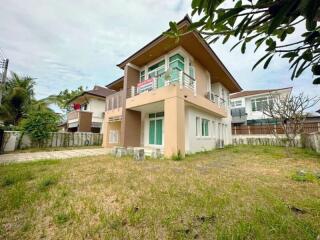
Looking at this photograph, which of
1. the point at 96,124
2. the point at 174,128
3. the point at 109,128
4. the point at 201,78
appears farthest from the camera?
the point at 96,124

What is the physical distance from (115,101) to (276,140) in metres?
17.0

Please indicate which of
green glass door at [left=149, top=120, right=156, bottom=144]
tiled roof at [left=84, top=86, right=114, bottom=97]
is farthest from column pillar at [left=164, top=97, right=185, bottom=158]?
tiled roof at [left=84, top=86, right=114, bottom=97]

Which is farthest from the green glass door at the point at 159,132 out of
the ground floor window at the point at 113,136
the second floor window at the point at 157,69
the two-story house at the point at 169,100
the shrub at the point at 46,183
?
the shrub at the point at 46,183

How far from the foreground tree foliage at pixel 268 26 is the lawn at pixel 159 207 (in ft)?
7.87

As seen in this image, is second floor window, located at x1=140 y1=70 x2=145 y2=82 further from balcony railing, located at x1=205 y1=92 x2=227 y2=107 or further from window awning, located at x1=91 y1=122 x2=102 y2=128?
window awning, located at x1=91 y1=122 x2=102 y2=128

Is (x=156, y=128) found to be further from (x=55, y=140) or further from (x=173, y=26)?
(x=55, y=140)

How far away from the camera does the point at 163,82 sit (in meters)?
10.1

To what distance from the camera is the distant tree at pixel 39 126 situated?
1297 centimetres

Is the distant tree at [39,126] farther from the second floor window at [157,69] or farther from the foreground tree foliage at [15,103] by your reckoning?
the second floor window at [157,69]

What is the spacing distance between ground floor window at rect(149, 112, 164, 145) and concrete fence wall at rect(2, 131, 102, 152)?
364 inches

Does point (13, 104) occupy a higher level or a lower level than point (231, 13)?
higher

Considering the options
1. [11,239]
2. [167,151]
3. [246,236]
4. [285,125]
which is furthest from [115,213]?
[285,125]

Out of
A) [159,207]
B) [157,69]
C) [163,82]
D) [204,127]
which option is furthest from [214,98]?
[159,207]

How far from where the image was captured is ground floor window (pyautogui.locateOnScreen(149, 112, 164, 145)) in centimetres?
1150
